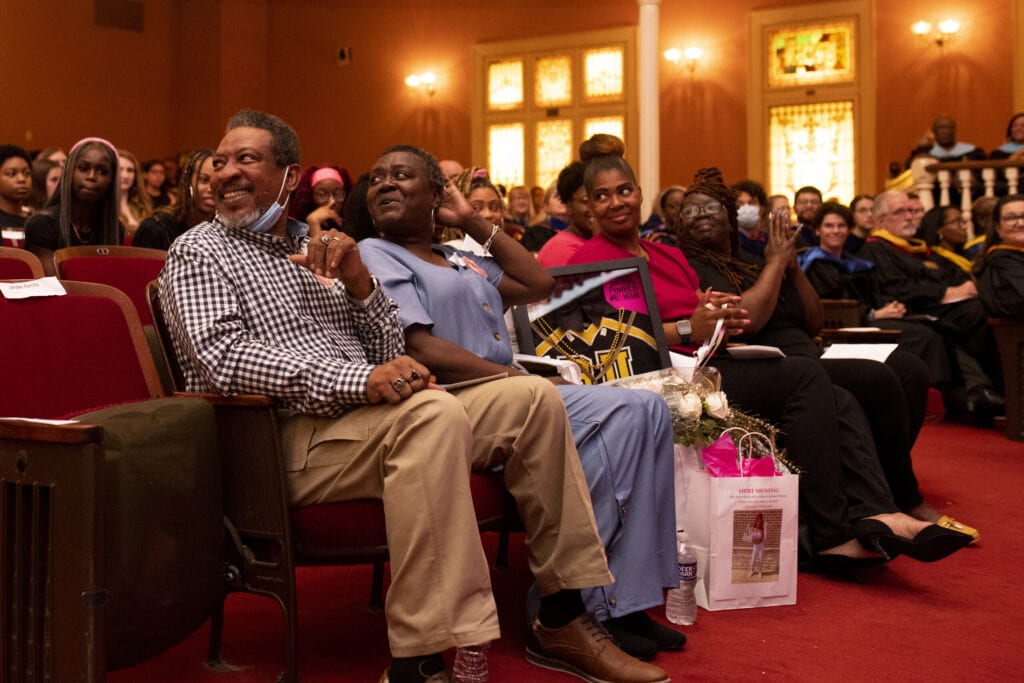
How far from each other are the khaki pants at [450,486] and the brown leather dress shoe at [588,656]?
0.36ft

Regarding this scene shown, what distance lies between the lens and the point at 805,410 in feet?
10.2

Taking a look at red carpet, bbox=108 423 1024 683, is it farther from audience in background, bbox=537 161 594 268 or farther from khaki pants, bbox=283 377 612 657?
audience in background, bbox=537 161 594 268

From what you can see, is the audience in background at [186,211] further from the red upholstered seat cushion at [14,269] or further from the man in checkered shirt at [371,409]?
the man in checkered shirt at [371,409]

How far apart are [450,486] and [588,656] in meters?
0.52

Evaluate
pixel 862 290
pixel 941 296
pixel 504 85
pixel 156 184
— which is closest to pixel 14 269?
pixel 862 290

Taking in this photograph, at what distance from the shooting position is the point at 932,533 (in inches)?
112

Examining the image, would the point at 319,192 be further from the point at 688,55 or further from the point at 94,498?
the point at 688,55

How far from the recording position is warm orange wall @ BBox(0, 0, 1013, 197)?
11477mm

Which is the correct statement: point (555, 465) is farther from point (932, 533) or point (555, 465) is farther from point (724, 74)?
point (724, 74)

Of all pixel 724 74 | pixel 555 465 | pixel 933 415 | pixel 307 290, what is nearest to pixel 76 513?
pixel 307 290

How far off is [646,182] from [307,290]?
8.09 metres

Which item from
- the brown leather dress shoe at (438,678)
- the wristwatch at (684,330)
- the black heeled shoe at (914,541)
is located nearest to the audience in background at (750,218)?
the wristwatch at (684,330)

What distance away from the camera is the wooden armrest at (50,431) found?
166 centimetres

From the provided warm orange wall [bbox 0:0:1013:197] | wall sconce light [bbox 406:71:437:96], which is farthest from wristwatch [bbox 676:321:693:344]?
wall sconce light [bbox 406:71:437:96]
